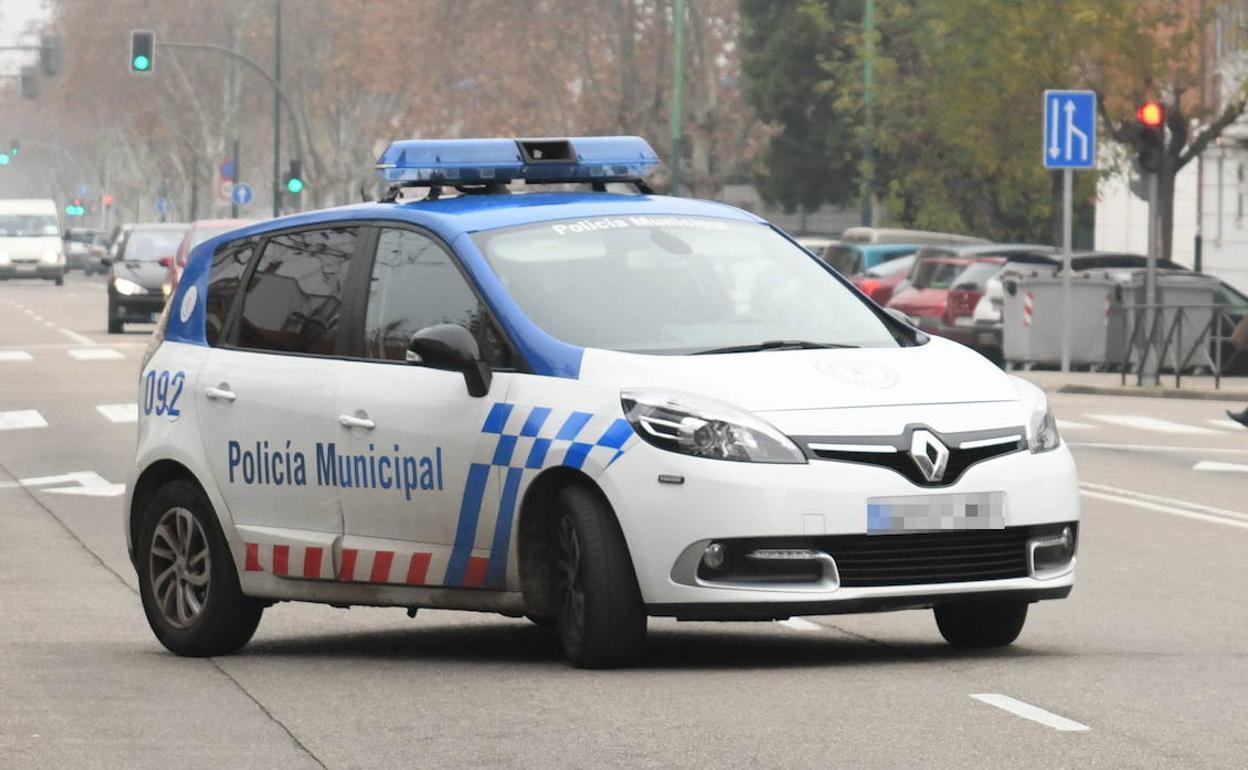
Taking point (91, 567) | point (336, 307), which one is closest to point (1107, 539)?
point (91, 567)

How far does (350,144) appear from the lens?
96.2 meters

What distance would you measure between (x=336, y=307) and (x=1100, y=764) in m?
3.88

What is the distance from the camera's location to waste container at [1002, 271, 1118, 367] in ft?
116

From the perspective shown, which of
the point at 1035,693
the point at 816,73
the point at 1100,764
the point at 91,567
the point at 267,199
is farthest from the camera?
the point at 267,199

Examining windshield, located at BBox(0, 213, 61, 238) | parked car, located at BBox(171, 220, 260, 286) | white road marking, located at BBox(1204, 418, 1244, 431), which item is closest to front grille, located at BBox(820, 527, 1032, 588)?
white road marking, located at BBox(1204, 418, 1244, 431)

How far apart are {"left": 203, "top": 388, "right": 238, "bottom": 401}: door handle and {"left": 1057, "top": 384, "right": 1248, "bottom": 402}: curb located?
69.1 ft

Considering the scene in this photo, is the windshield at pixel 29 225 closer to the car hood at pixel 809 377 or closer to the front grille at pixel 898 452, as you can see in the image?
the car hood at pixel 809 377

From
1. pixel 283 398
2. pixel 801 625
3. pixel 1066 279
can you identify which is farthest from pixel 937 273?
pixel 283 398

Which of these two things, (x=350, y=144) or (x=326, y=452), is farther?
(x=350, y=144)

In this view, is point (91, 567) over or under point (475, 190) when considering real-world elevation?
under

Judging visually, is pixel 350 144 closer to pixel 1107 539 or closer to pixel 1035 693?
pixel 1107 539

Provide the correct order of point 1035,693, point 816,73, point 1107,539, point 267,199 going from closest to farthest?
1. point 1035,693
2. point 1107,539
3. point 816,73
4. point 267,199

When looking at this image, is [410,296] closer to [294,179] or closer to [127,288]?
[127,288]

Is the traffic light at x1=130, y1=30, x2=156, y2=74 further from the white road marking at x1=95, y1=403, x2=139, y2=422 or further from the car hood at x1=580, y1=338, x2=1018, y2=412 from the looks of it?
the car hood at x1=580, y1=338, x2=1018, y2=412
